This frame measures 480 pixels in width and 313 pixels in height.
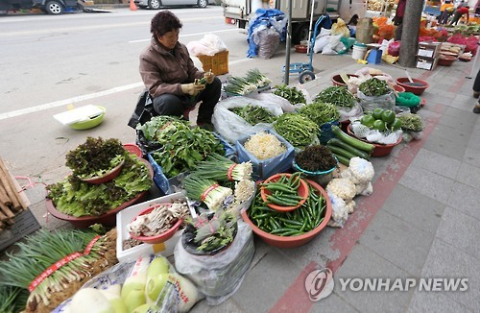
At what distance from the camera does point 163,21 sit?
2.76m

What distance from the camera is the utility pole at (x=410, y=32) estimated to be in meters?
6.24

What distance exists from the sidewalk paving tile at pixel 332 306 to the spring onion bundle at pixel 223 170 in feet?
3.49

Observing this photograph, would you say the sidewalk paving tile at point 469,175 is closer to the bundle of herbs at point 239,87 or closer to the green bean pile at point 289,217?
the green bean pile at point 289,217

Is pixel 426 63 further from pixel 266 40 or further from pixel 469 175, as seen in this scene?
pixel 469 175

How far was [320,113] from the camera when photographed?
3211 millimetres

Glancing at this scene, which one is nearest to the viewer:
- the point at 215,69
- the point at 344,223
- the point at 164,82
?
the point at 344,223

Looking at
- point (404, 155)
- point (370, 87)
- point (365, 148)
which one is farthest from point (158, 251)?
point (370, 87)

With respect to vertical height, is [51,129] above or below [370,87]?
below

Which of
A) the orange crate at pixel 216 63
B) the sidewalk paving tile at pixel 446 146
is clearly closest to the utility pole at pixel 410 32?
the sidewalk paving tile at pixel 446 146

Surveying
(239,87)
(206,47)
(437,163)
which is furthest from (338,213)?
(206,47)

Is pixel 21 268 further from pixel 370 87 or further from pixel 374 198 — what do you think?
pixel 370 87

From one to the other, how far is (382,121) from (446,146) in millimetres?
1152

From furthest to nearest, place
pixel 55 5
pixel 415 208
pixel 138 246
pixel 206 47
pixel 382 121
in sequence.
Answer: pixel 55 5
pixel 206 47
pixel 382 121
pixel 415 208
pixel 138 246

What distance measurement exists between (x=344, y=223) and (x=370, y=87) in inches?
101
